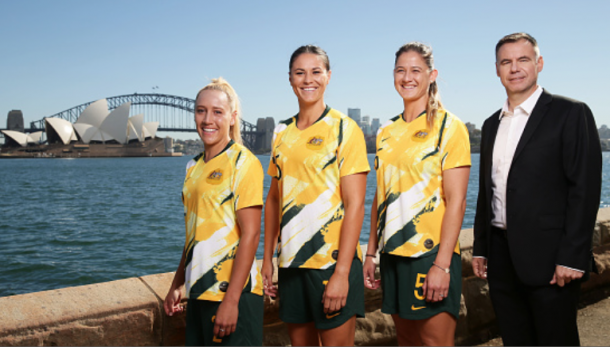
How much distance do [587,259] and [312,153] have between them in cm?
95

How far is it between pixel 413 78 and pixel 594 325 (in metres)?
2.01

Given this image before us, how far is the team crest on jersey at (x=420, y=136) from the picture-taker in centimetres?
181

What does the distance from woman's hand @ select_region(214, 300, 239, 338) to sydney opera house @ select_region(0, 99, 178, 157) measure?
77108 millimetres

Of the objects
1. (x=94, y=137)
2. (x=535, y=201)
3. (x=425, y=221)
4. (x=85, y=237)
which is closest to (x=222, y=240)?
(x=425, y=221)

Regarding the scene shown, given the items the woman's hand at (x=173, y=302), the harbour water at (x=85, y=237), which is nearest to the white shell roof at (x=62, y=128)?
the harbour water at (x=85, y=237)

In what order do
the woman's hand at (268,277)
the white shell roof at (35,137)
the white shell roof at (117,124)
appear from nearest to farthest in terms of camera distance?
1. the woman's hand at (268,277)
2. the white shell roof at (117,124)
3. the white shell roof at (35,137)

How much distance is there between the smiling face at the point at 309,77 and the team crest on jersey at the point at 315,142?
0.14 metres

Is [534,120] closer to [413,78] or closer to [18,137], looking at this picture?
[413,78]

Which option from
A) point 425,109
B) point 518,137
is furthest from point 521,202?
point 425,109

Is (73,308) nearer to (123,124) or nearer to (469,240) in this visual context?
(469,240)

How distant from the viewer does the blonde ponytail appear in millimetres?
1746

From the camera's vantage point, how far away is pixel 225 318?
1577 millimetres

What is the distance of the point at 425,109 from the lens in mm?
1884

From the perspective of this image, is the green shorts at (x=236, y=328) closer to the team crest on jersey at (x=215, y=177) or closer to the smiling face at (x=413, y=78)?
the team crest on jersey at (x=215, y=177)
